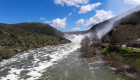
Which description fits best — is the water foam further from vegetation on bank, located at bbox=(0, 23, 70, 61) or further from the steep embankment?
the steep embankment

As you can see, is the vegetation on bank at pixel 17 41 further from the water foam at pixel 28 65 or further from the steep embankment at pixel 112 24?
the steep embankment at pixel 112 24

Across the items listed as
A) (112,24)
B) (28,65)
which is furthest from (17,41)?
(112,24)

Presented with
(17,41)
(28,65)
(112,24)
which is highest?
(112,24)

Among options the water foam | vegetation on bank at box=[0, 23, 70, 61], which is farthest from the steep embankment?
the water foam

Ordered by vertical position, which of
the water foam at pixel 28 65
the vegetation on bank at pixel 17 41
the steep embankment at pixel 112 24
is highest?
the steep embankment at pixel 112 24

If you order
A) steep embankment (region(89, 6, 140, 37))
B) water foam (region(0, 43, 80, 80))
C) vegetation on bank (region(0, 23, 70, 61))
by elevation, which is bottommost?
water foam (region(0, 43, 80, 80))

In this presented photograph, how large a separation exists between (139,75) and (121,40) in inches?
916

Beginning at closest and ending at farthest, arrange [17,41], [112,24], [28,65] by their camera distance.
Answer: [28,65], [17,41], [112,24]

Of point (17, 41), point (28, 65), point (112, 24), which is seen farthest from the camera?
point (112, 24)

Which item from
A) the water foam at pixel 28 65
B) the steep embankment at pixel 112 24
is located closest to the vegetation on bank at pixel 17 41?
the water foam at pixel 28 65

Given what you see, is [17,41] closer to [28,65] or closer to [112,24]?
[28,65]

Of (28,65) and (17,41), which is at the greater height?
(17,41)

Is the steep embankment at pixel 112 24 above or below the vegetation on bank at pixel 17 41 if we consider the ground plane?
above

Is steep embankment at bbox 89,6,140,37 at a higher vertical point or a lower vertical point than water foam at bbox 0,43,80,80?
higher
